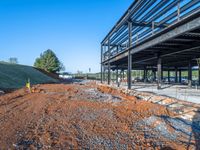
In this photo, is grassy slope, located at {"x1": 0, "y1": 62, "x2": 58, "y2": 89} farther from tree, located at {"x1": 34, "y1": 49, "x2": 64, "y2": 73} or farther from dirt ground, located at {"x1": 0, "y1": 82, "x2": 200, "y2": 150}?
tree, located at {"x1": 34, "y1": 49, "x2": 64, "y2": 73}

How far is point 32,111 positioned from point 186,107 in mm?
7044

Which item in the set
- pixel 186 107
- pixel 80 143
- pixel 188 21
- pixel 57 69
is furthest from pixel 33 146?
pixel 57 69

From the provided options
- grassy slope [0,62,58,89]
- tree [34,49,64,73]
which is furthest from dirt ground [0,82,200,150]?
tree [34,49,64,73]

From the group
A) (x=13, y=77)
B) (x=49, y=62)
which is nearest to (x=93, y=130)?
(x=13, y=77)

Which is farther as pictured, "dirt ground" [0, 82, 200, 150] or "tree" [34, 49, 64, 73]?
"tree" [34, 49, 64, 73]

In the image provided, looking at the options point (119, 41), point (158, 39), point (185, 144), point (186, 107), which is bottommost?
point (185, 144)

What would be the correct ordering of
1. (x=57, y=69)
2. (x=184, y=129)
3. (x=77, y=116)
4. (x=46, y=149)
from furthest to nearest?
(x=57, y=69) → (x=77, y=116) → (x=184, y=129) → (x=46, y=149)

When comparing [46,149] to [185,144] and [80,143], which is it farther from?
[185,144]

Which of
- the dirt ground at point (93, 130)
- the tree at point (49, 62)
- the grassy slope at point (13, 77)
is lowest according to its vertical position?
the dirt ground at point (93, 130)

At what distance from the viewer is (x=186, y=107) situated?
7.88m

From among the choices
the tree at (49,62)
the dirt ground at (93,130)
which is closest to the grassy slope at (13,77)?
the dirt ground at (93,130)

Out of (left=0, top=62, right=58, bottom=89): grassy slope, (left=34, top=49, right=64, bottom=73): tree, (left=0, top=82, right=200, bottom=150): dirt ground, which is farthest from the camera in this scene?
(left=34, top=49, right=64, bottom=73): tree

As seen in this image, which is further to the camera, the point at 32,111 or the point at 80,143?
the point at 32,111

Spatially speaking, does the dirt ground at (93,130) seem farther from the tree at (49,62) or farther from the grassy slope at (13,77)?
the tree at (49,62)
